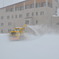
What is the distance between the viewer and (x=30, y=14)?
13914 millimetres

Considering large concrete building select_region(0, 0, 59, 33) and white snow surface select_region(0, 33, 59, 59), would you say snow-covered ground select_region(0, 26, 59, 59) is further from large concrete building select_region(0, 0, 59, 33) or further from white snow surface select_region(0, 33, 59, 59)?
large concrete building select_region(0, 0, 59, 33)

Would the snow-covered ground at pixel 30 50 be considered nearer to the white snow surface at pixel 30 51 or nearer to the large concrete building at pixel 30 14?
the white snow surface at pixel 30 51

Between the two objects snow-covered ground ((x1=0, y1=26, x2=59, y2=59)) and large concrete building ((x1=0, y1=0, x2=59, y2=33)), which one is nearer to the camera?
snow-covered ground ((x1=0, y1=26, x2=59, y2=59))

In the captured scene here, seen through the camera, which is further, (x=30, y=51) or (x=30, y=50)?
(x=30, y=50)

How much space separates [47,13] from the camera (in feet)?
41.0

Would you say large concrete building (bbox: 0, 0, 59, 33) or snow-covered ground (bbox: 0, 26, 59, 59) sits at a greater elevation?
large concrete building (bbox: 0, 0, 59, 33)

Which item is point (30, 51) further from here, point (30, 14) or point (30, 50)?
point (30, 14)

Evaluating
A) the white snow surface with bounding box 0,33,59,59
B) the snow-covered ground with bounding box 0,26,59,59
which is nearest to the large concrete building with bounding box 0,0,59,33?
the snow-covered ground with bounding box 0,26,59,59

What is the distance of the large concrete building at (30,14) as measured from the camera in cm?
1259

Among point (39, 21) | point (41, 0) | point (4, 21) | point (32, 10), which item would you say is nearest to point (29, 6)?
point (32, 10)

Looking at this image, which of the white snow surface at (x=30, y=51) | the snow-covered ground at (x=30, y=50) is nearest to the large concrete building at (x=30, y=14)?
the snow-covered ground at (x=30, y=50)

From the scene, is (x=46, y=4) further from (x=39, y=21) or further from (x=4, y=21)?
(x=4, y=21)

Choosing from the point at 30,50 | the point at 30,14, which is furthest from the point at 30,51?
the point at 30,14

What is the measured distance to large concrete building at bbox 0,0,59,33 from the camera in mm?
12594
